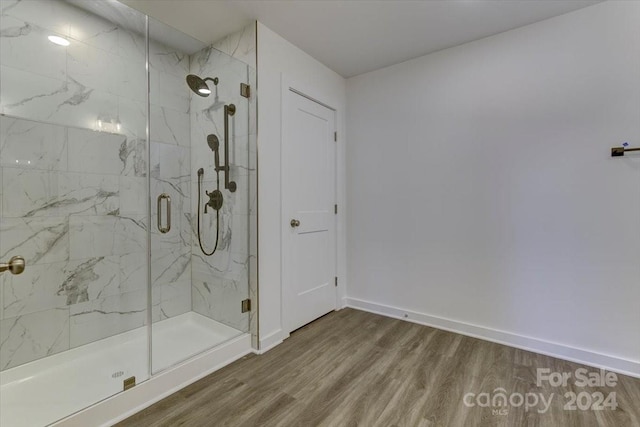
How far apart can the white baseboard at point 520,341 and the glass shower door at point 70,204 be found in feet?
7.15

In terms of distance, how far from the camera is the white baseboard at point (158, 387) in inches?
57.6

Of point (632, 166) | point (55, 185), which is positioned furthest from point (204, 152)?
point (632, 166)

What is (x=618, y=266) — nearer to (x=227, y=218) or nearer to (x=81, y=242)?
(x=227, y=218)

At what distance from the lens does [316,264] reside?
2.90 metres

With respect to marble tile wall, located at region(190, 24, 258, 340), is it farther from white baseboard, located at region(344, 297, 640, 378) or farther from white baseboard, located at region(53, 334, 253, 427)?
white baseboard, located at region(344, 297, 640, 378)

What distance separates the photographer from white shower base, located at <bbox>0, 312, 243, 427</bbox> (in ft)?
5.24

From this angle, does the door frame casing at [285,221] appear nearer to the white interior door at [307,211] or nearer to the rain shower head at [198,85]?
the white interior door at [307,211]

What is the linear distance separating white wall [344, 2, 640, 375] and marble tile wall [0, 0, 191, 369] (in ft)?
6.37

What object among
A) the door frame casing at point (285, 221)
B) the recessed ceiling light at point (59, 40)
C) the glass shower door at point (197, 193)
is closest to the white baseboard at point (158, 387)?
the glass shower door at point (197, 193)

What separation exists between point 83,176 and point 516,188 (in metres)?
3.38

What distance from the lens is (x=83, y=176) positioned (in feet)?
7.29

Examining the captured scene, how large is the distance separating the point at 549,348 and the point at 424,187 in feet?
5.14

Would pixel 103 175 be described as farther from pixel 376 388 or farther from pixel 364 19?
pixel 376 388

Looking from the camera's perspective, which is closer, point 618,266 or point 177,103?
point 618,266
